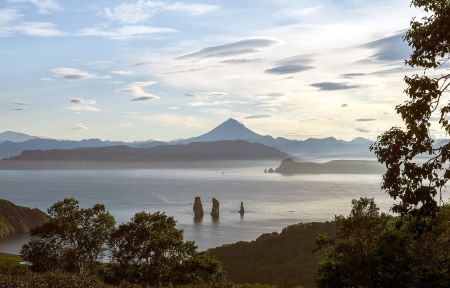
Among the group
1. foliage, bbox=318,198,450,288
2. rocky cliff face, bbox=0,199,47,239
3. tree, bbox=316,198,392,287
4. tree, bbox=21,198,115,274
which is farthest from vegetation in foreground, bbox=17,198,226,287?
rocky cliff face, bbox=0,199,47,239

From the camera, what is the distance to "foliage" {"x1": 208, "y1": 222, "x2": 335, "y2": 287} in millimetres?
85844

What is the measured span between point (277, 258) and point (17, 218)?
112m

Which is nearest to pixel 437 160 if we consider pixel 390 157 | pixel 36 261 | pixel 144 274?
pixel 390 157

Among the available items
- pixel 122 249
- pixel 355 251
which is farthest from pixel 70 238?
pixel 355 251

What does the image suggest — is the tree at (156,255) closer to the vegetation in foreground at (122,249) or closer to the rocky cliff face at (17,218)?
the vegetation in foreground at (122,249)

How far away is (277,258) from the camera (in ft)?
333

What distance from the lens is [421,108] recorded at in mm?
14102

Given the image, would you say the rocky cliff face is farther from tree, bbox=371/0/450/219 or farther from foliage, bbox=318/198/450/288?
tree, bbox=371/0/450/219

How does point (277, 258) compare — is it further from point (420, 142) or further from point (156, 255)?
point (420, 142)

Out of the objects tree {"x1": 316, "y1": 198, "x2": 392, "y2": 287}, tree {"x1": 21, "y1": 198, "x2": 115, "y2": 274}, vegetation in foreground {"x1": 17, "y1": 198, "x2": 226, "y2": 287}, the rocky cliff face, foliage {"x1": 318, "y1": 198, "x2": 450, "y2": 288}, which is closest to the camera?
foliage {"x1": 318, "y1": 198, "x2": 450, "y2": 288}

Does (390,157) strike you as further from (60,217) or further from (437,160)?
(60,217)

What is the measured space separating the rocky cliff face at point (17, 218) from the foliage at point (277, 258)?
92.3 metres

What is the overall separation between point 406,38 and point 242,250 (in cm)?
9656

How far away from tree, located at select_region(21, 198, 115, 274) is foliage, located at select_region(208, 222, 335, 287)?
40.1 m
